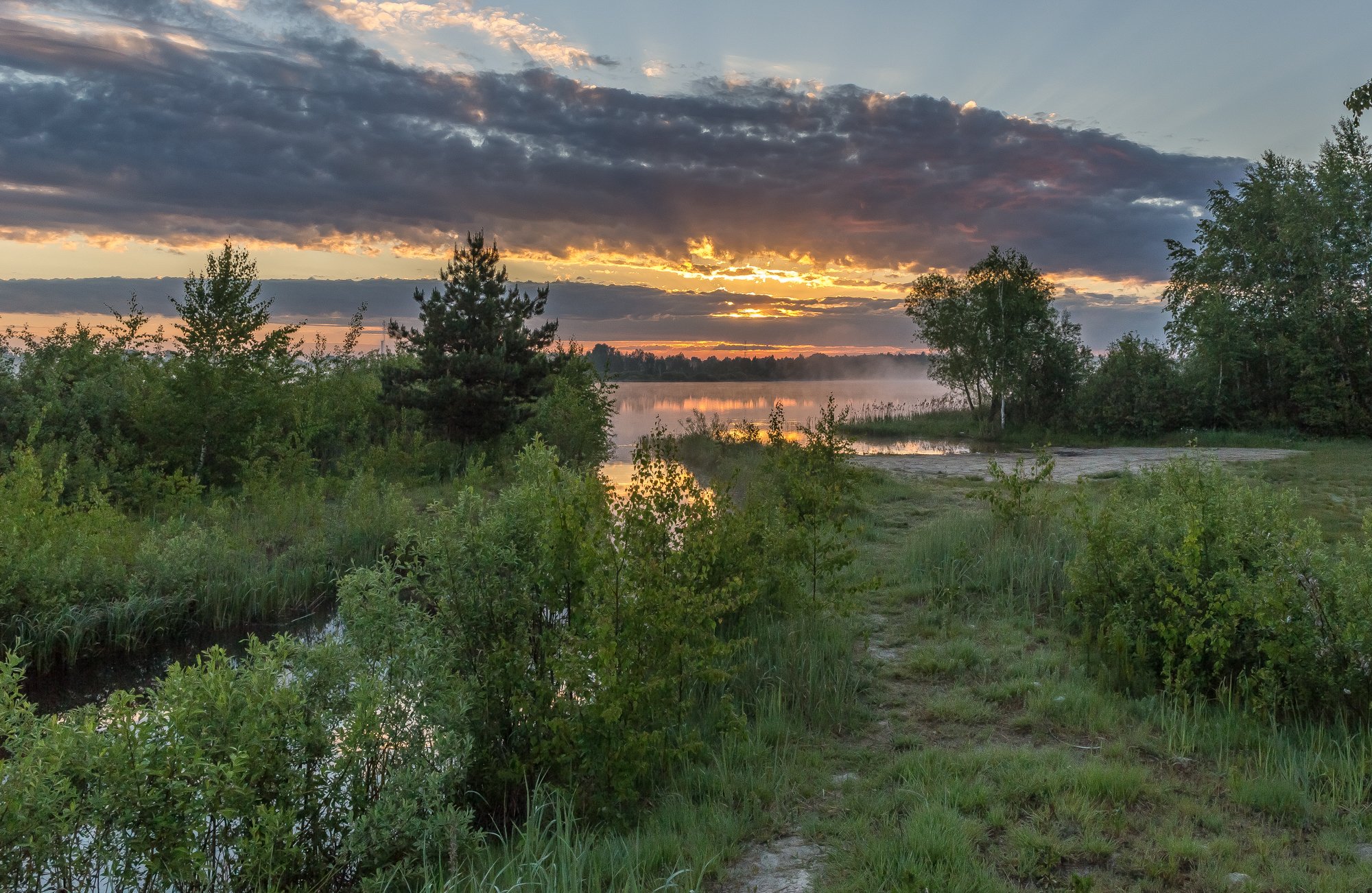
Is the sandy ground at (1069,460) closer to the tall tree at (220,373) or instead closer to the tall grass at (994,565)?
the tall grass at (994,565)

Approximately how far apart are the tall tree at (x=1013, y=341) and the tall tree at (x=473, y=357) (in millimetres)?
18580

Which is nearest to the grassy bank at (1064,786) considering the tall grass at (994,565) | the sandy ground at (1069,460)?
the tall grass at (994,565)

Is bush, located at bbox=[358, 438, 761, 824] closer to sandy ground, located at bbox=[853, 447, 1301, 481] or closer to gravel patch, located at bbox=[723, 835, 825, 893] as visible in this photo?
gravel patch, located at bbox=[723, 835, 825, 893]

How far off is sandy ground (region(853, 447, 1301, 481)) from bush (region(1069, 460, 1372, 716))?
973cm

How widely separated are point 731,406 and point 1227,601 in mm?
44874

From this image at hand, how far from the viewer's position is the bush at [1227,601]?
448 cm

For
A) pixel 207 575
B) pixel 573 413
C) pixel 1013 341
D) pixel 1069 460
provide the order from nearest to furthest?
pixel 207 575, pixel 573 413, pixel 1069 460, pixel 1013 341

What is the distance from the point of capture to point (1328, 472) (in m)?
15.0

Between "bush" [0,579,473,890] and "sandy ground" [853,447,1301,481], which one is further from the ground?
"sandy ground" [853,447,1301,481]

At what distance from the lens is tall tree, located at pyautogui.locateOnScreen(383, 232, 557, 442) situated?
1834 cm

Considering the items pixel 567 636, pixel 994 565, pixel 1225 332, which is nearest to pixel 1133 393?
pixel 1225 332

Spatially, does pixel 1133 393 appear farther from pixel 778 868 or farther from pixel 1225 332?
pixel 778 868

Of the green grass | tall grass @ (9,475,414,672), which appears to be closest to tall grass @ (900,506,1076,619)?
the green grass

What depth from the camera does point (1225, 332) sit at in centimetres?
2547
